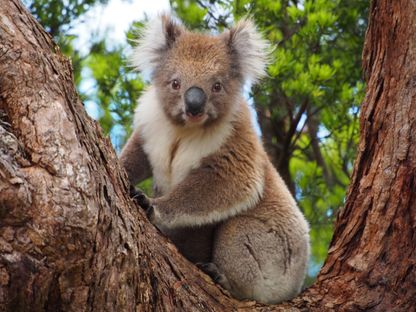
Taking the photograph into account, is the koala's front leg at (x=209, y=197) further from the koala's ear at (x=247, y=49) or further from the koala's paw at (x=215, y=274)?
the koala's ear at (x=247, y=49)

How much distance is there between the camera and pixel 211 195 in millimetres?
5211

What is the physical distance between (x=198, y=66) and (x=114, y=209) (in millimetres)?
2178

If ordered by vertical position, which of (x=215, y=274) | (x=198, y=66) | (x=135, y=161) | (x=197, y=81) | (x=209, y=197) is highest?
(x=198, y=66)

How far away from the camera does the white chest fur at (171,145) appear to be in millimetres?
5523

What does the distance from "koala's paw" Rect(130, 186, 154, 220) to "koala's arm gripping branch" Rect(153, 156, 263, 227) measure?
108 mm

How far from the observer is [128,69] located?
24.5 ft

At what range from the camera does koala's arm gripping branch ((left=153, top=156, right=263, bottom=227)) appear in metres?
5.11

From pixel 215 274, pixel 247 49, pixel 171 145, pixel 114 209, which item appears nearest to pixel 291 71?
pixel 247 49

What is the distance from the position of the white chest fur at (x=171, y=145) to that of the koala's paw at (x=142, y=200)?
25.7 inches

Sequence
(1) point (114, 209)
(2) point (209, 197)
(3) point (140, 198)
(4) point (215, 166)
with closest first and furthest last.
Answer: (1) point (114, 209), (3) point (140, 198), (2) point (209, 197), (4) point (215, 166)

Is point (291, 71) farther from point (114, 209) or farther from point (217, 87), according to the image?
point (114, 209)

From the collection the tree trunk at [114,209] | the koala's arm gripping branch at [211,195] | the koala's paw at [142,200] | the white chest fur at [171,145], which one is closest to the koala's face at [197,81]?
the white chest fur at [171,145]

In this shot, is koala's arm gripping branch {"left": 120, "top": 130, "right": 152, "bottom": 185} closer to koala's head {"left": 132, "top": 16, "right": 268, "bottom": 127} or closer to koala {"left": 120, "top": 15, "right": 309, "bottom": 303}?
koala {"left": 120, "top": 15, "right": 309, "bottom": 303}

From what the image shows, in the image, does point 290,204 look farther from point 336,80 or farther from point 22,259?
point 22,259
